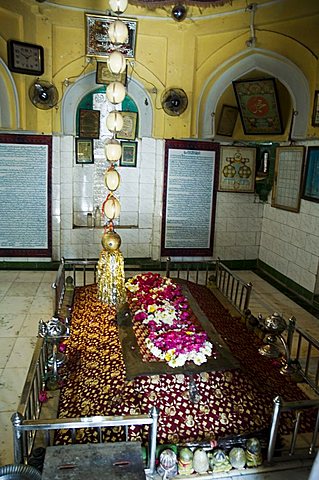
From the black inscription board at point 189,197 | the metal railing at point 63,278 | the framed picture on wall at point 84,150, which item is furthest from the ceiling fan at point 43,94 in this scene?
the metal railing at point 63,278

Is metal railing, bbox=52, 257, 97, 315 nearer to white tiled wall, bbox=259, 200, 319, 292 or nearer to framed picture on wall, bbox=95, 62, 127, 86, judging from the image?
framed picture on wall, bbox=95, 62, 127, 86

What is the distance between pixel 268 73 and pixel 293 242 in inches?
121

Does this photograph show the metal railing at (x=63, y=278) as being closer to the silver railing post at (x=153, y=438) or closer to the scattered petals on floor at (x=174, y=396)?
the scattered petals on floor at (x=174, y=396)

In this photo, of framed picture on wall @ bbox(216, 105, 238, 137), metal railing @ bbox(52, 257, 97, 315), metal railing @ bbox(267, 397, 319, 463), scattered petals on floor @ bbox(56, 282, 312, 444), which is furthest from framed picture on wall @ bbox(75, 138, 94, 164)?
metal railing @ bbox(267, 397, 319, 463)

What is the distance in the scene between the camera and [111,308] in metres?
5.16

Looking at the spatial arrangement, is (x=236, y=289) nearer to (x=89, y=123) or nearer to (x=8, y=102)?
(x=89, y=123)

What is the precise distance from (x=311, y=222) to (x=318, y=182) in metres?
0.70

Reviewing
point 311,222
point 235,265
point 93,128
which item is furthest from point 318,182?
point 93,128

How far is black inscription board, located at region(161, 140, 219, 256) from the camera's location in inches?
322

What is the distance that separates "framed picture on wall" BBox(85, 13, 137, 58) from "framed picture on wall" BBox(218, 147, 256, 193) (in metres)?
2.86

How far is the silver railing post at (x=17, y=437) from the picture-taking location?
260 centimetres

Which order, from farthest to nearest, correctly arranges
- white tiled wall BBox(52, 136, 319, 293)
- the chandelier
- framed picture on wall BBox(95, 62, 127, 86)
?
white tiled wall BBox(52, 136, 319, 293)
framed picture on wall BBox(95, 62, 127, 86)
the chandelier

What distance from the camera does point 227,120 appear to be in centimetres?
844

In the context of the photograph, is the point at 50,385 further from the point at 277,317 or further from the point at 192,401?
the point at 277,317
